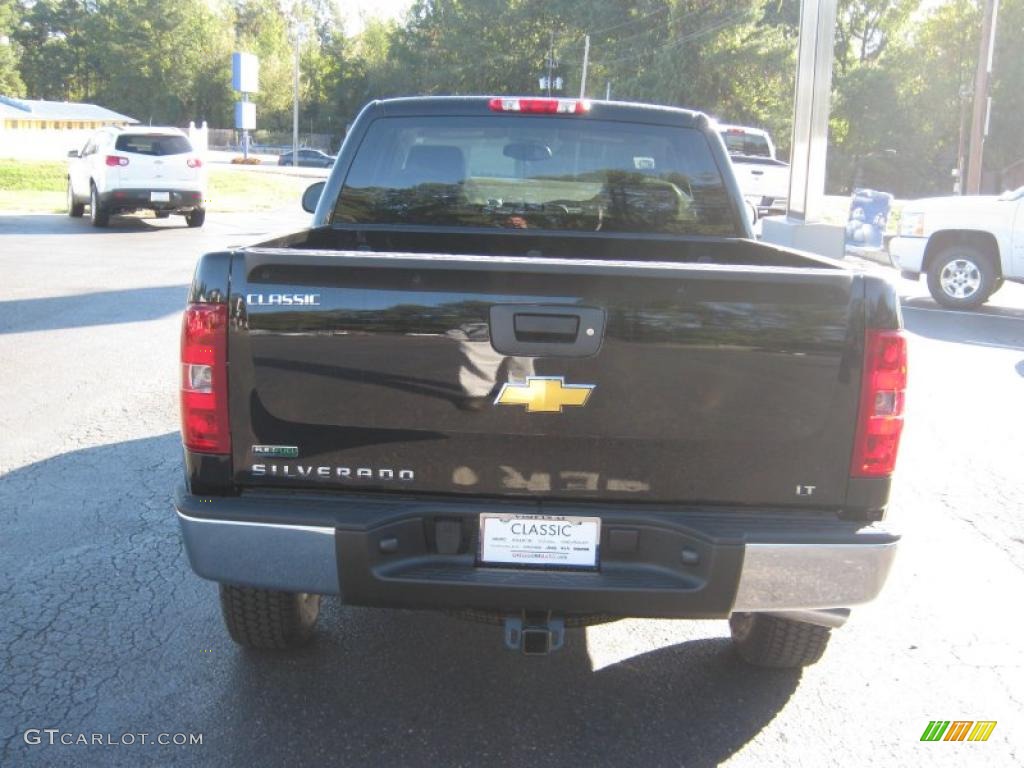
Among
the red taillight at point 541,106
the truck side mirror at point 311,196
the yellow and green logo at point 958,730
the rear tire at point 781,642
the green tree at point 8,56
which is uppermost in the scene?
the green tree at point 8,56

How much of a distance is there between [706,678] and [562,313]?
1.54 m

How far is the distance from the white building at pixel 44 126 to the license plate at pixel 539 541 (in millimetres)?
33552

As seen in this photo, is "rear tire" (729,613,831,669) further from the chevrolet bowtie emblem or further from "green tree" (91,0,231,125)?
"green tree" (91,0,231,125)

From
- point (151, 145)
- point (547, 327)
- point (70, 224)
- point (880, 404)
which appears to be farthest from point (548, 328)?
point (70, 224)

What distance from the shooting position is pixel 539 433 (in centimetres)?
282

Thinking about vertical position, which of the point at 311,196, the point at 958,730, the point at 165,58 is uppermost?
the point at 165,58

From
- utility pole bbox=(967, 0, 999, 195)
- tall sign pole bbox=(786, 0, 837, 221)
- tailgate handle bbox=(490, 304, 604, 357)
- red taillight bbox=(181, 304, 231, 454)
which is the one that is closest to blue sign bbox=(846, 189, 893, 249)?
tall sign pole bbox=(786, 0, 837, 221)

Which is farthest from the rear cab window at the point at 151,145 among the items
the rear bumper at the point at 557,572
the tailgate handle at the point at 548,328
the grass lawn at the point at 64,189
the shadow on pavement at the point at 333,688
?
the tailgate handle at the point at 548,328

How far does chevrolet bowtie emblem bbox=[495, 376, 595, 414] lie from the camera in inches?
110

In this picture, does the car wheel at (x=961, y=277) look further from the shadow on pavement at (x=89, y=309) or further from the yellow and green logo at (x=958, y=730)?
the yellow and green logo at (x=958, y=730)

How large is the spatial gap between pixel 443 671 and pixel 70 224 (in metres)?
19.6

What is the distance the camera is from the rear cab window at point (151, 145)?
19688 mm

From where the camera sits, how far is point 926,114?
2156 inches

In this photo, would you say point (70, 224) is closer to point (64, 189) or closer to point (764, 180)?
point (64, 189)
